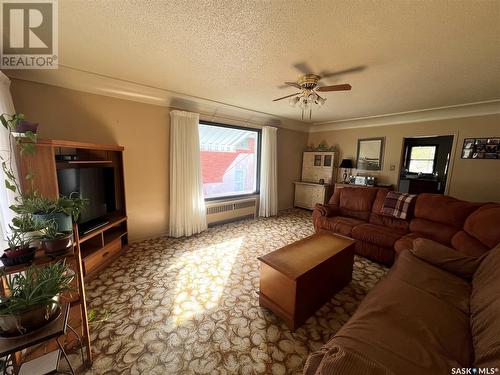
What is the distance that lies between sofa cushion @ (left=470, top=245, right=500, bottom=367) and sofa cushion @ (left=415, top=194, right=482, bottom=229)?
1.07 metres

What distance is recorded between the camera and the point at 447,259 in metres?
1.71

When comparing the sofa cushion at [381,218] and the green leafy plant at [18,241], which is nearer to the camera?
the green leafy plant at [18,241]

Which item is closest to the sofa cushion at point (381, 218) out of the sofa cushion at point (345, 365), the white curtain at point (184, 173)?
the sofa cushion at point (345, 365)

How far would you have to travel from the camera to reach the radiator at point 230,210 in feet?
12.9

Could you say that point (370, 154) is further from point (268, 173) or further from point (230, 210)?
point (230, 210)

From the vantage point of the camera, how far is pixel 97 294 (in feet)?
6.42

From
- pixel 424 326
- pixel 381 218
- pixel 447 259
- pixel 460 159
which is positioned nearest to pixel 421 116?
pixel 460 159

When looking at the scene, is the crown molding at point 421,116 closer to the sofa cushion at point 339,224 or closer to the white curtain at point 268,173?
the white curtain at point 268,173

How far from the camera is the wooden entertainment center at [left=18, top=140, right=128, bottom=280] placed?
1891 mm

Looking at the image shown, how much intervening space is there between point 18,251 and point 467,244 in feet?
12.3

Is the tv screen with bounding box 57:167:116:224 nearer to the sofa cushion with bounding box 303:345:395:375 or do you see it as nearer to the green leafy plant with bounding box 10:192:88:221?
the green leafy plant with bounding box 10:192:88:221

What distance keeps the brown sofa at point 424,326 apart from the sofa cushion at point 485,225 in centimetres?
54

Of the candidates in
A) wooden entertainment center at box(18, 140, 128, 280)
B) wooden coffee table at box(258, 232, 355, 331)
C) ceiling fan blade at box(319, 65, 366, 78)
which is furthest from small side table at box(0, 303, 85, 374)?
ceiling fan blade at box(319, 65, 366, 78)

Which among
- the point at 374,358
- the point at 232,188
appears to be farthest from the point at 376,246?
the point at 232,188
